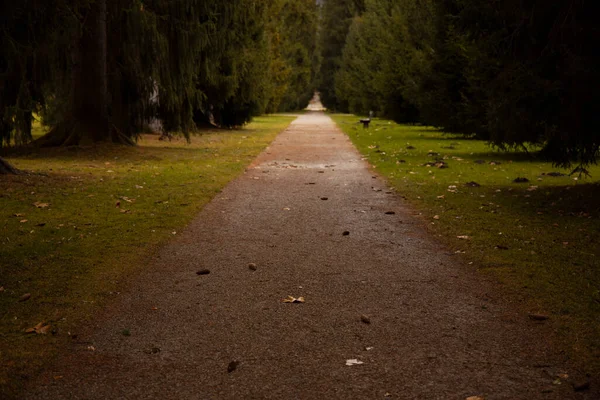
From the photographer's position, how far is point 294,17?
51688 millimetres

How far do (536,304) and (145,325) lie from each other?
2949 millimetres

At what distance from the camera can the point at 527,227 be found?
7.82 meters

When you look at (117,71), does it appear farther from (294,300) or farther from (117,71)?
(294,300)

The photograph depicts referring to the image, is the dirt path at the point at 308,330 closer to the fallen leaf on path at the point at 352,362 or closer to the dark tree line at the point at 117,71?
the fallen leaf on path at the point at 352,362

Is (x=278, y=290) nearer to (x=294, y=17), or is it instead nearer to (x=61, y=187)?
(x=61, y=187)

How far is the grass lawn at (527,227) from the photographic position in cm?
479

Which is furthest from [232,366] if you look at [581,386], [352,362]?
[581,386]

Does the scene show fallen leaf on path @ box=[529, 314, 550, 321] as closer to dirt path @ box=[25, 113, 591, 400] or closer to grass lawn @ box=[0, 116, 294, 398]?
dirt path @ box=[25, 113, 591, 400]

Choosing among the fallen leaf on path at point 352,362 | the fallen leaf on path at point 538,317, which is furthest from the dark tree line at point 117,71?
the fallen leaf on path at point 538,317

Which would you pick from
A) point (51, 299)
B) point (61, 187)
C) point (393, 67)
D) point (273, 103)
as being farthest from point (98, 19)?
point (273, 103)

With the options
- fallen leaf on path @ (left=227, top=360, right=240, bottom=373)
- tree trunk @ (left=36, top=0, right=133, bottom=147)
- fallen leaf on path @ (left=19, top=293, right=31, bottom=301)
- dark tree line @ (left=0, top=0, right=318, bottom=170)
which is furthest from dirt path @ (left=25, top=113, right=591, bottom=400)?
tree trunk @ (left=36, top=0, right=133, bottom=147)

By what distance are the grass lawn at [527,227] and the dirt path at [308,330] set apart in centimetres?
28

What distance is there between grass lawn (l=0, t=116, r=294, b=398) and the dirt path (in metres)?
0.24

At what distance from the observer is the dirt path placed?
3457mm
